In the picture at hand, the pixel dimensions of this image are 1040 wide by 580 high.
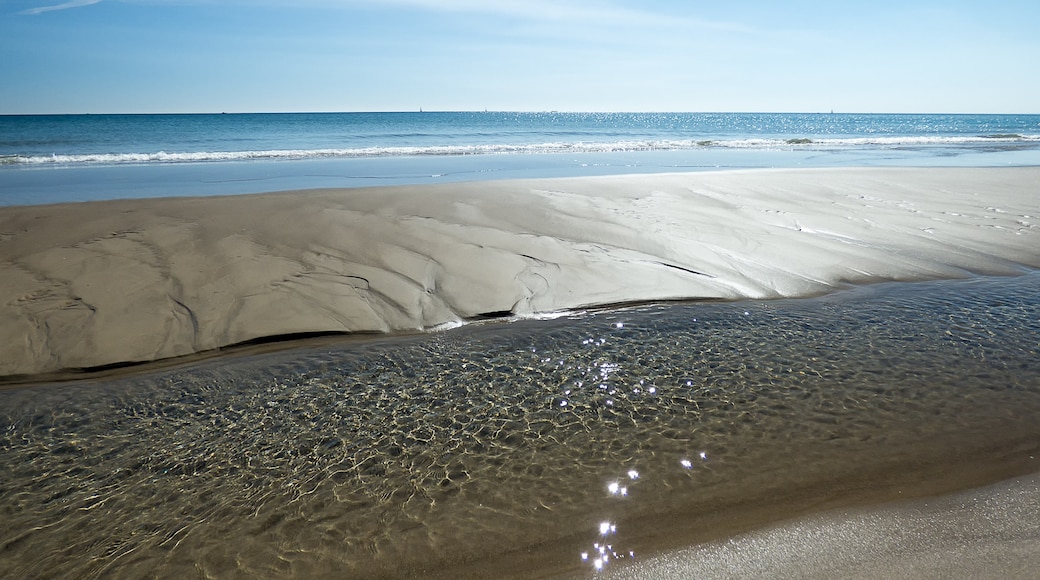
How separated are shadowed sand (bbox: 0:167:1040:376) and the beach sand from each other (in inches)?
1.2

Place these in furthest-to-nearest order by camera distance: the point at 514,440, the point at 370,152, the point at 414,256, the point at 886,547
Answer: the point at 370,152
the point at 414,256
the point at 514,440
the point at 886,547

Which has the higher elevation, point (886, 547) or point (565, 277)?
point (565, 277)

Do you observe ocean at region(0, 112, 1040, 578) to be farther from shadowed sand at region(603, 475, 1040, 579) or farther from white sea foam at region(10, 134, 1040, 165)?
white sea foam at region(10, 134, 1040, 165)

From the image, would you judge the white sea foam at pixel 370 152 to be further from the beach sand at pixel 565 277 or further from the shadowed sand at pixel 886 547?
the shadowed sand at pixel 886 547

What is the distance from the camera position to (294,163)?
19.8m

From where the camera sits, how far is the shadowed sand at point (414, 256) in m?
5.16

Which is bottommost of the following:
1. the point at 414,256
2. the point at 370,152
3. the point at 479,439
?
the point at 479,439

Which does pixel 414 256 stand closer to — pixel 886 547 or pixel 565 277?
pixel 565 277

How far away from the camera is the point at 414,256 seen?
6.62 meters

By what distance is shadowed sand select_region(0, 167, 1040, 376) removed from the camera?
5.16 m

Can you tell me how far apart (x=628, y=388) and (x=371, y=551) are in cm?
212

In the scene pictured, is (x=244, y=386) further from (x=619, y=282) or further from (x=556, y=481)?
(x=619, y=282)

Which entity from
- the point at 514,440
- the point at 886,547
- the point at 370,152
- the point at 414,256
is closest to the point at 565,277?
the point at 414,256

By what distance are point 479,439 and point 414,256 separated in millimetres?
3482
